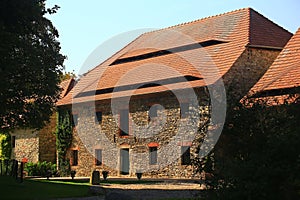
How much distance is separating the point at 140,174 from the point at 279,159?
59.4ft

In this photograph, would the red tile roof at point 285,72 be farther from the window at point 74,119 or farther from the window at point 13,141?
the window at point 13,141

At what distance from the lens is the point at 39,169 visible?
117 feet

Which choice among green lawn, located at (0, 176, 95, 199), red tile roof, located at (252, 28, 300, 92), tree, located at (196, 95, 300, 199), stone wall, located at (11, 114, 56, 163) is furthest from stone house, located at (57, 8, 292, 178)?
tree, located at (196, 95, 300, 199)

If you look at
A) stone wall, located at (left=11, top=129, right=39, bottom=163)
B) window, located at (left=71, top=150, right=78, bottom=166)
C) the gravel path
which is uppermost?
stone wall, located at (left=11, top=129, right=39, bottom=163)

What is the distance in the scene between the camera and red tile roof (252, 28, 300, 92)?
22297 millimetres

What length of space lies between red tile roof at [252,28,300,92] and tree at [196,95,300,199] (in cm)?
1064

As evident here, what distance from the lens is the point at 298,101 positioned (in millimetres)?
10688

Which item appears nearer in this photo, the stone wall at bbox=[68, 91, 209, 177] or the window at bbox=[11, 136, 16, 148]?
the stone wall at bbox=[68, 91, 209, 177]

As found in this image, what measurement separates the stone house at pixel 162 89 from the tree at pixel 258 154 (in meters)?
12.9

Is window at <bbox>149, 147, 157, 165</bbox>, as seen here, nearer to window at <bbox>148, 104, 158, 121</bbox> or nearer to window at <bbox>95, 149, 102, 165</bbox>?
window at <bbox>148, 104, 158, 121</bbox>

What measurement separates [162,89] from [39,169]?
12719 millimetres

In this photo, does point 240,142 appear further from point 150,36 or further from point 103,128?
point 150,36

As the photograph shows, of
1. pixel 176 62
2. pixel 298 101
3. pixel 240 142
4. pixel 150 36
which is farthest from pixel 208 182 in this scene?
pixel 150 36

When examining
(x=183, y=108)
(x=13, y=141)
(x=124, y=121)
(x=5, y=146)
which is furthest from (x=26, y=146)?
(x=183, y=108)
